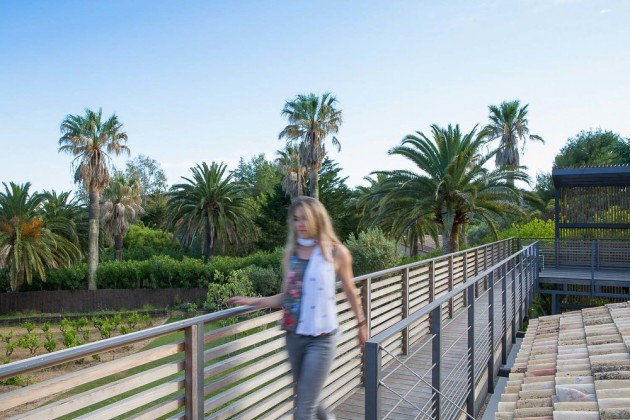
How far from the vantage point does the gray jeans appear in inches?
119

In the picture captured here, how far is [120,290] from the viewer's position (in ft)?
113

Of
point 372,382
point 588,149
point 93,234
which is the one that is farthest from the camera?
point 588,149

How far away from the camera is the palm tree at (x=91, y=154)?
33.1 metres

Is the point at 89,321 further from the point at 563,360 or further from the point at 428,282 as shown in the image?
the point at 563,360

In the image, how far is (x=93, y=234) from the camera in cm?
3359

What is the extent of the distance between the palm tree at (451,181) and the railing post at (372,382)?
16.5 metres

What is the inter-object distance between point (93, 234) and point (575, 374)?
33.3 metres

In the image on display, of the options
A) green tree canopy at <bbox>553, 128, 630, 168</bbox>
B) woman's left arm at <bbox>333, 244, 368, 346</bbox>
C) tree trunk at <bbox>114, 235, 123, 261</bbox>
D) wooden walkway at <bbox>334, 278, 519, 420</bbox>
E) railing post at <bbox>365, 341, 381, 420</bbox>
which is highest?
green tree canopy at <bbox>553, 128, 630, 168</bbox>

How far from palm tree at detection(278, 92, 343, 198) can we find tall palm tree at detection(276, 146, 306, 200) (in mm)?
7066

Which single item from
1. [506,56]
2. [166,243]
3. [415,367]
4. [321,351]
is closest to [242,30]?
[506,56]

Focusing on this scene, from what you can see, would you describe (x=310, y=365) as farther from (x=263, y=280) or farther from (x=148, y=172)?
(x=148, y=172)

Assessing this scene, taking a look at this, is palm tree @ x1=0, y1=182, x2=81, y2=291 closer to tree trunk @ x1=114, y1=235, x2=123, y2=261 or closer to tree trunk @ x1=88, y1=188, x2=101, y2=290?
tree trunk @ x1=88, y1=188, x2=101, y2=290

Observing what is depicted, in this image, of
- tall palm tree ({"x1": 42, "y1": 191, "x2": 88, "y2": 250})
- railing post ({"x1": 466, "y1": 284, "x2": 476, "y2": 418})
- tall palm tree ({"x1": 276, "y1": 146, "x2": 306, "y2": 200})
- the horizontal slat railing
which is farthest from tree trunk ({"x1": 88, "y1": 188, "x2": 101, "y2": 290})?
railing post ({"x1": 466, "y1": 284, "x2": 476, "y2": 418})

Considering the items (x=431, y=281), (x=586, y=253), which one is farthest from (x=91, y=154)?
(x=431, y=281)
